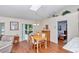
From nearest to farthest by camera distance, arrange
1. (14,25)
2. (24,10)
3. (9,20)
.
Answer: (24,10), (9,20), (14,25)

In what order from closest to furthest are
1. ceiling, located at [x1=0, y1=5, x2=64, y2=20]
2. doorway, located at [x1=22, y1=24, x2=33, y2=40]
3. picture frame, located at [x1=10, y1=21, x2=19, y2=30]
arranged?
ceiling, located at [x1=0, y1=5, x2=64, y2=20] < picture frame, located at [x1=10, y1=21, x2=19, y2=30] < doorway, located at [x1=22, y1=24, x2=33, y2=40]

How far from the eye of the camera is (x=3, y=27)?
5.53 m

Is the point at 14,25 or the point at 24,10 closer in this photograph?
the point at 24,10

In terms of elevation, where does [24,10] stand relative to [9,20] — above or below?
above

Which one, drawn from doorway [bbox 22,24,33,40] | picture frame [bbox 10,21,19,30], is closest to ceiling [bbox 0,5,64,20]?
doorway [bbox 22,24,33,40]

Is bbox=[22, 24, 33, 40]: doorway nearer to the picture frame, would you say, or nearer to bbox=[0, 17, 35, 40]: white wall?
bbox=[0, 17, 35, 40]: white wall

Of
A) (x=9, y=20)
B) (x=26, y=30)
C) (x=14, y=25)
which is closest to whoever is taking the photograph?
(x=9, y=20)

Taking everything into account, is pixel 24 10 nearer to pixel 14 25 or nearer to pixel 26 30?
pixel 14 25

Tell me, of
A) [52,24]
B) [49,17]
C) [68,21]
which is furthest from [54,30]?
[68,21]

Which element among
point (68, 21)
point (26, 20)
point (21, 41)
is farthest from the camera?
point (26, 20)

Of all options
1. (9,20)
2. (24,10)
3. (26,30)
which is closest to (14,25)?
(9,20)

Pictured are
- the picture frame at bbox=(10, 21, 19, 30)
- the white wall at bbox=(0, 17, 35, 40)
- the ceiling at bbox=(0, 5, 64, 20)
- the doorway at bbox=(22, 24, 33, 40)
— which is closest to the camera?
the ceiling at bbox=(0, 5, 64, 20)
